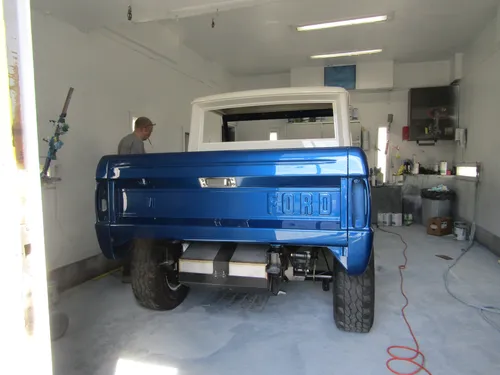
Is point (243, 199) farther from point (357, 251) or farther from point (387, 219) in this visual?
point (387, 219)

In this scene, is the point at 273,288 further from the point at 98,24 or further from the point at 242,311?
the point at 98,24

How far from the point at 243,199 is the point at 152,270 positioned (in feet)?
3.47

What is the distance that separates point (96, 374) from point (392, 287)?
2.76m

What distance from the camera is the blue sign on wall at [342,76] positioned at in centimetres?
755

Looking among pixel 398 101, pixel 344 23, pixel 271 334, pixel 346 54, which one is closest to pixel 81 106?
pixel 271 334

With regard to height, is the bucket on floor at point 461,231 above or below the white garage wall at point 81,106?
below

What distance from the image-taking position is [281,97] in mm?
2650

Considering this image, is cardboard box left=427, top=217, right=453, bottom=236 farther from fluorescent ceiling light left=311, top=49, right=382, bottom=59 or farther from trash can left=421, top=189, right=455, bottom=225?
fluorescent ceiling light left=311, top=49, right=382, bottom=59

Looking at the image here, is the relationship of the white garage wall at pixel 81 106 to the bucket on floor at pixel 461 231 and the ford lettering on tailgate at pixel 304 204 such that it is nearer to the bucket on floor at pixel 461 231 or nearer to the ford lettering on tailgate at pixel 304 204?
the ford lettering on tailgate at pixel 304 204

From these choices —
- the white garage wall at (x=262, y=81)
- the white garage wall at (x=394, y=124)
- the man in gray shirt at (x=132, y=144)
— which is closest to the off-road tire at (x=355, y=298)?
the man in gray shirt at (x=132, y=144)

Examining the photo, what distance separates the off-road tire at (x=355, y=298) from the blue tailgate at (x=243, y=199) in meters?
0.38

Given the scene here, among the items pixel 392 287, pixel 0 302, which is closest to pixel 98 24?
pixel 0 302

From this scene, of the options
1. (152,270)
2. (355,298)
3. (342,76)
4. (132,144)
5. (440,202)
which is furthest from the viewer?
(342,76)

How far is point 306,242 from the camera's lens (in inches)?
78.0
